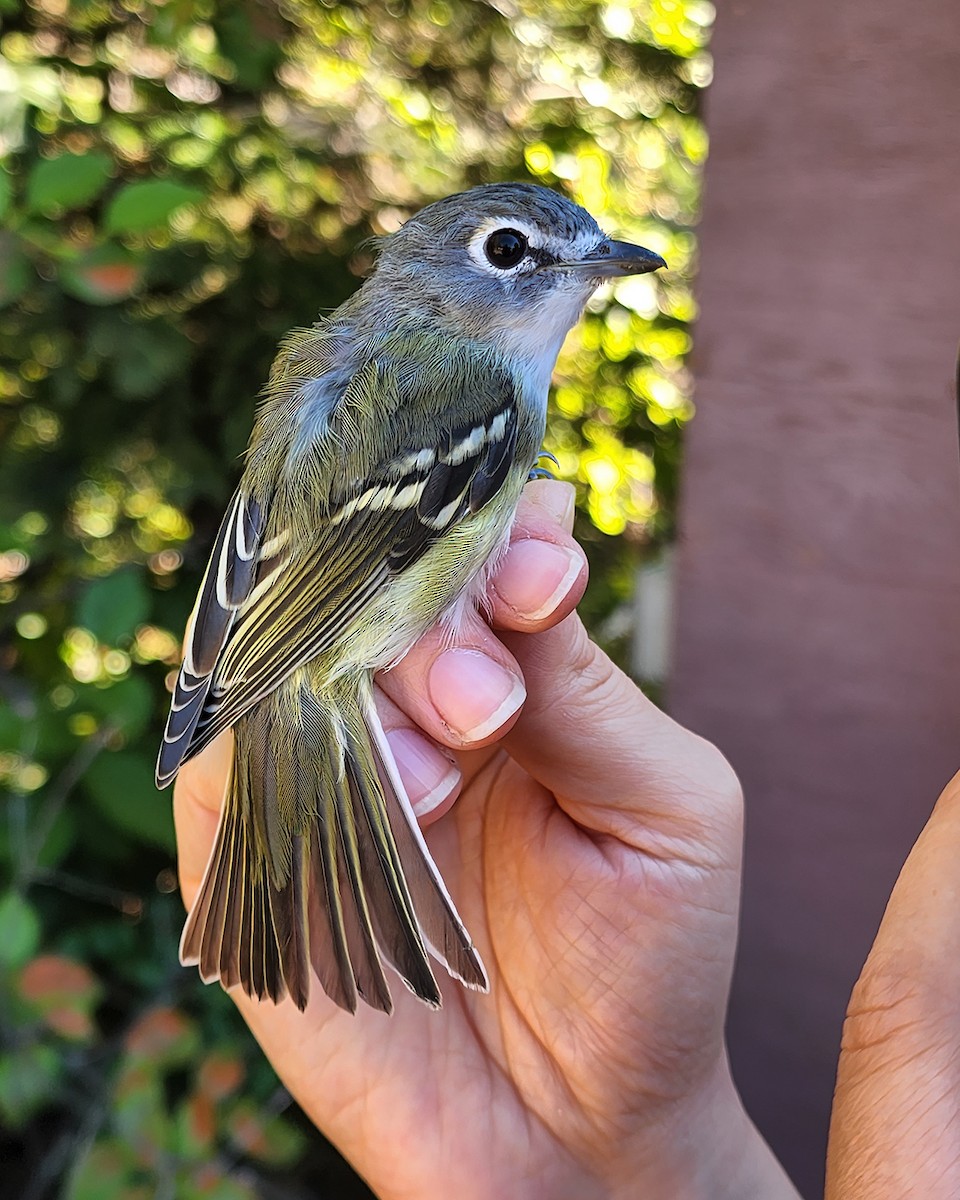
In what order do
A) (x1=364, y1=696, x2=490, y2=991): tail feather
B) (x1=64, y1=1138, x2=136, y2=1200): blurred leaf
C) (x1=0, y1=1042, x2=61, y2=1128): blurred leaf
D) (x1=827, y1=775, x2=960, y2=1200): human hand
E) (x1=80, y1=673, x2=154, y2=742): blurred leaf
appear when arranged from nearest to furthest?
1. (x1=827, y1=775, x2=960, y2=1200): human hand
2. (x1=364, y1=696, x2=490, y2=991): tail feather
3. (x1=64, y1=1138, x2=136, y2=1200): blurred leaf
4. (x1=0, y1=1042, x2=61, y2=1128): blurred leaf
5. (x1=80, y1=673, x2=154, y2=742): blurred leaf

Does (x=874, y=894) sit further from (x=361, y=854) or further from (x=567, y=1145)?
(x=361, y=854)

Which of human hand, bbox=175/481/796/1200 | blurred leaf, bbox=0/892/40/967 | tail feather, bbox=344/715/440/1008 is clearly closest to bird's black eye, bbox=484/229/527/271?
human hand, bbox=175/481/796/1200

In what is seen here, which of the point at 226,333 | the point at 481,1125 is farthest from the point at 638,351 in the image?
the point at 481,1125

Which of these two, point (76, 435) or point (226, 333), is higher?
point (226, 333)

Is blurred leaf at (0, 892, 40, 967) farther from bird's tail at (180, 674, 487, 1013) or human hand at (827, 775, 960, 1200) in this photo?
human hand at (827, 775, 960, 1200)

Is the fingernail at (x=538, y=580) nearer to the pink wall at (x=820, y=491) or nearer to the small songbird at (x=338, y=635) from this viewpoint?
the small songbird at (x=338, y=635)

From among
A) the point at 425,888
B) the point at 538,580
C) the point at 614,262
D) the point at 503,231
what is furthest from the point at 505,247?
the point at 425,888
